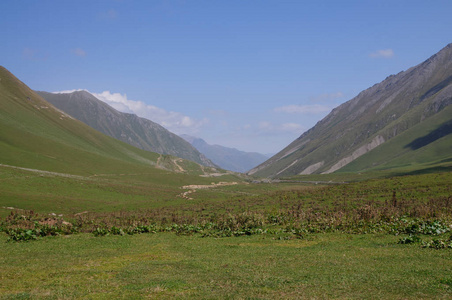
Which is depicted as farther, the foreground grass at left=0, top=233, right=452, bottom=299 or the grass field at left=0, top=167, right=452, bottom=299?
the grass field at left=0, top=167, right=452, bottom=299

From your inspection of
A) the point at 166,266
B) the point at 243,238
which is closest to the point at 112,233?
the point at 243,238

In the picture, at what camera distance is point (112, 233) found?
33031mm

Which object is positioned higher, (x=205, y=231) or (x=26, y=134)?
(x=26, y=134)

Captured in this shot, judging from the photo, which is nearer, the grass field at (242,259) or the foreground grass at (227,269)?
the foreground grass at (227,269)

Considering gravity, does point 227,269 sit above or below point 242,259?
above

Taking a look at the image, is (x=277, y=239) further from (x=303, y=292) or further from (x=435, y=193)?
(x=435, y=193)

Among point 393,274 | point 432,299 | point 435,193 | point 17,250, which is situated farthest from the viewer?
point 435,193

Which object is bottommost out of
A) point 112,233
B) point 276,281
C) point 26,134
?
point 112,233

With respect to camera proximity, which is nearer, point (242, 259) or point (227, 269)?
point (227, 269)

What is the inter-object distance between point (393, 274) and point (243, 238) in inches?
593

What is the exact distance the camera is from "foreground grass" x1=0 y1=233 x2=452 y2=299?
48.0 feet

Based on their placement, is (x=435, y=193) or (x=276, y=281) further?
(x=435, y=193)

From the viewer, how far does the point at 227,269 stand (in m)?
19.0

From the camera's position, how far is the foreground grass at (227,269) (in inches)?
576
